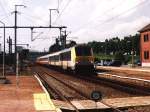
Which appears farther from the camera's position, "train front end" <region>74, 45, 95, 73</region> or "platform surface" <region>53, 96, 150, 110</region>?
"train front end" <region>74, 45, 95, 73</region>

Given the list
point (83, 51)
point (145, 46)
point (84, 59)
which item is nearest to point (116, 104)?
point (84, 59)

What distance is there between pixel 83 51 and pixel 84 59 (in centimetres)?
98

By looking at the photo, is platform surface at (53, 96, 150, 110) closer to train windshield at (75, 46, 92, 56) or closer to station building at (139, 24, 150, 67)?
train windshield at (75, 46, 92, 56)

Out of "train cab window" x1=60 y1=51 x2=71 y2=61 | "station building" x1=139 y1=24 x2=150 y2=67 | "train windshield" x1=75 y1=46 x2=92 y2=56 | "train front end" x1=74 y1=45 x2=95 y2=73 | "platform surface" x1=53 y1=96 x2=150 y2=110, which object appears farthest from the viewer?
"station building" x1=139 y1=24 x2=150 y2=67

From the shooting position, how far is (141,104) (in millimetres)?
19734

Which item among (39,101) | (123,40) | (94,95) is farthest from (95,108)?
(123,40)

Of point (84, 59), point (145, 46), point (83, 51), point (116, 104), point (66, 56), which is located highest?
point (145, 46)

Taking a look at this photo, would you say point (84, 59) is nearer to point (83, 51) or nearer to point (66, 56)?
point (83, 51)

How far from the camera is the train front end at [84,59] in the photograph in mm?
50531

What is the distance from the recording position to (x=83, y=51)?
52094 millimetres

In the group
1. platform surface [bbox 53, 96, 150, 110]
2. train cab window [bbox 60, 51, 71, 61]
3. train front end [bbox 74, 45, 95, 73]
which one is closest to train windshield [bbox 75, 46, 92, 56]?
train front end [bbox 74, 45, 95, 73]

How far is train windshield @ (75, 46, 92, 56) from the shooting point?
51.6 metres

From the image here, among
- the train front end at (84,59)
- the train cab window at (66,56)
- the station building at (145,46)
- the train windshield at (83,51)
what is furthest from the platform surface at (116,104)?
the station building at (145,46)

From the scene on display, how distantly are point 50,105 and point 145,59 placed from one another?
71.4 metres
